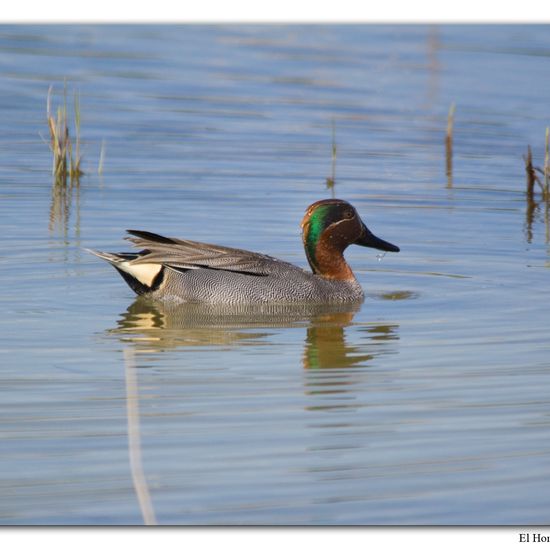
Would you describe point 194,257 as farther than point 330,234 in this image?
No

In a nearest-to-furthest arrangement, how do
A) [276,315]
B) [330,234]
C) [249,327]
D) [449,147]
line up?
[249,327] → [276,315] → [330,234] → [449,147]

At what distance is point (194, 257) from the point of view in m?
9.89

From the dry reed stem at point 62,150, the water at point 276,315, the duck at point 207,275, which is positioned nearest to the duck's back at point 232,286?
the duck at point 207,275

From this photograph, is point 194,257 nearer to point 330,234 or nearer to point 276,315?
point 276,315

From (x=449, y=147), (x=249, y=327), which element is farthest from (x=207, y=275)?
(x=449, y=147)

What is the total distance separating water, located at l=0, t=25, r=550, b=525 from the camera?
19.7ft

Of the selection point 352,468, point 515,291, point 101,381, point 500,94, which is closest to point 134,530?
point 352,468

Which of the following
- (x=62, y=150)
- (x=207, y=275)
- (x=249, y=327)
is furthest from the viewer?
(x=62, y=150)

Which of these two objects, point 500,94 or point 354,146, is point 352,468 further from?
point 500,94

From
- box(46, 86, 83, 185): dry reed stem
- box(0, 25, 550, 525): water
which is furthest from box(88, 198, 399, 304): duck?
box(46, 86, 83, 185): dry reed stem

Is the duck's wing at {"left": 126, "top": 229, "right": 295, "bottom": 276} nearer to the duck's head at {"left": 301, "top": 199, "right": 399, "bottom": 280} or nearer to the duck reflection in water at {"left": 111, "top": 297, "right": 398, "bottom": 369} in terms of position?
the duck reflection in water at {"left": 111, "top": 297, "right": 398, "bottom": 369}

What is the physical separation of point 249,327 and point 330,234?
4.95ft

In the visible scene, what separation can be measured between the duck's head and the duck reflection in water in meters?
0.53

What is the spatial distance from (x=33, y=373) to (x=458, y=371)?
2.43 metres
